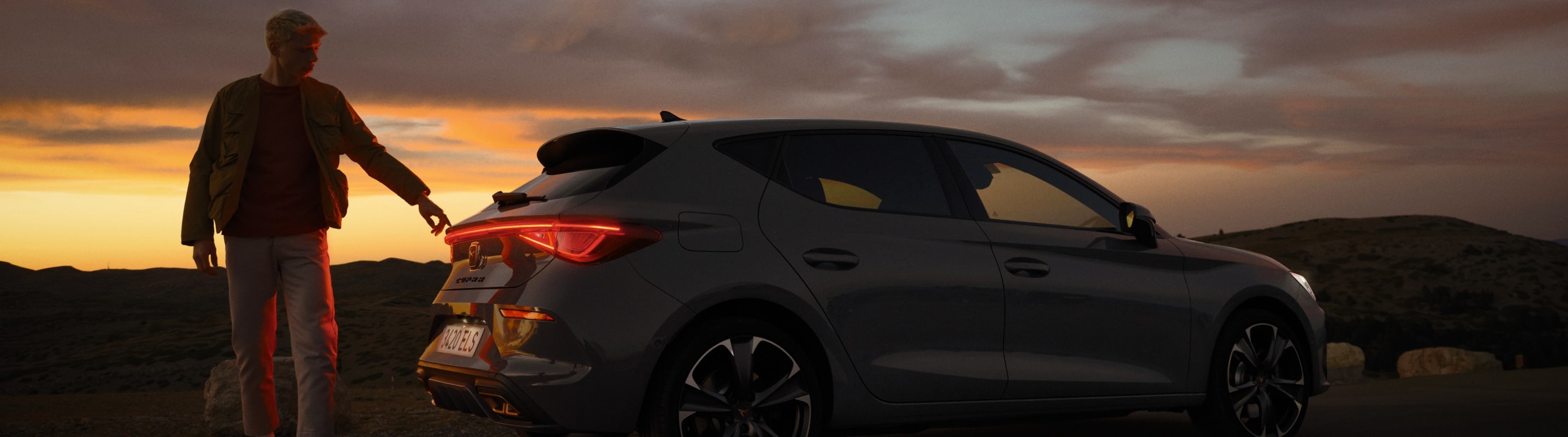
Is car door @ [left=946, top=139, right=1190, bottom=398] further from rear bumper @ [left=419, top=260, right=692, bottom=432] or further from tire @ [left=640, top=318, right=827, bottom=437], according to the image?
rear bumper @ [left=419, top=260, right=692, bottom=432]

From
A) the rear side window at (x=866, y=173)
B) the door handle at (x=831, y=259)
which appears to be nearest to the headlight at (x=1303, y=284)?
the rear side window at (x=866, y=173)

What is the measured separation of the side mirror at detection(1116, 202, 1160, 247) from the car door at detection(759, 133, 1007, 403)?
1.08 m

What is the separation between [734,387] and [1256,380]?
10.9 ft

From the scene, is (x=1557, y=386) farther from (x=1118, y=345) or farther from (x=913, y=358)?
(x=913, y=358)

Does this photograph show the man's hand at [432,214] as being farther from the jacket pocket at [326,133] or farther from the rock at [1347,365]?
the rock at [1347,365]

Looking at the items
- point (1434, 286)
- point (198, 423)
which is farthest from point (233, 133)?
point (1434, 286)

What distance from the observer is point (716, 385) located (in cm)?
418

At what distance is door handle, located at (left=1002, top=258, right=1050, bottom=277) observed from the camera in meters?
5.04

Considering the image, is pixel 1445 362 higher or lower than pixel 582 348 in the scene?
lower

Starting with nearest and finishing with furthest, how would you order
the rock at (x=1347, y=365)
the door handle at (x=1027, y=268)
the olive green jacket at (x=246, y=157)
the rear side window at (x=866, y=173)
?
the rear side window at (x=866, y=173) < the olive green jacket at (x=246, y=157) < the door handle at (x=1027, y=268) < the rock at (x=1347, y=365)

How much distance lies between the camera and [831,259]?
14.5 ft

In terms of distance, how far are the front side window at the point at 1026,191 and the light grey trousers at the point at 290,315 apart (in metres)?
2.88

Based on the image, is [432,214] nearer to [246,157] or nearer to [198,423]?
[246,157]

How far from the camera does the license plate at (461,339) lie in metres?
4.22
